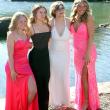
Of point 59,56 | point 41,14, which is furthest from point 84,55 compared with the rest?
point 41,14

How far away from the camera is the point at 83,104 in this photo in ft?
23.1

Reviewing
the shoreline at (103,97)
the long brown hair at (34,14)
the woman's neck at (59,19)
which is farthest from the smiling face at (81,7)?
the shoreline at (103,97)

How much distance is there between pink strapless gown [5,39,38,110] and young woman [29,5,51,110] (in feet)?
0.42

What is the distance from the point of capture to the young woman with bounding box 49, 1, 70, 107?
6761 mm

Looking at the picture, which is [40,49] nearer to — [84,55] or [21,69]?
[21,69]

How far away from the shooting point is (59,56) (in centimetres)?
700

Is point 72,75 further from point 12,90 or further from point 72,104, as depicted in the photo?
point 12,90

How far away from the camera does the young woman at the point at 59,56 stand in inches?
266

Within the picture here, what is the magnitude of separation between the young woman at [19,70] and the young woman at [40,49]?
13 centimetres

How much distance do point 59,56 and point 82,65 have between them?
0.41 meters

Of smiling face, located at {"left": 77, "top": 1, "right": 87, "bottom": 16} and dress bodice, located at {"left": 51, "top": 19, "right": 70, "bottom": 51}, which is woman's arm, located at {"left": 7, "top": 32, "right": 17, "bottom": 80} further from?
smiling face, located at {"left": 77, "top": 1, "right": 87, "bottom": 16}

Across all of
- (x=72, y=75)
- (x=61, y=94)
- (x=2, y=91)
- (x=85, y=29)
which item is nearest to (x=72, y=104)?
(x=61, y=94)

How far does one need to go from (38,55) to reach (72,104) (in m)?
1.40

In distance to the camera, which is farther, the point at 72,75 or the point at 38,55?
the point at 72,75
